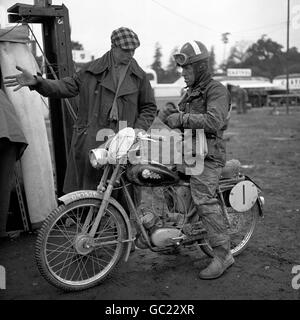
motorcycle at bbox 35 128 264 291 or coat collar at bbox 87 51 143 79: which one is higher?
coat collar at bbox 87 51 143 79

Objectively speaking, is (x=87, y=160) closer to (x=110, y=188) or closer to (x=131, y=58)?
(x=110, y=188)

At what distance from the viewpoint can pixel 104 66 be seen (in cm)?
395

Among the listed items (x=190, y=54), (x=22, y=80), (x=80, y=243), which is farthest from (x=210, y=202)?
(x=22, y=80)

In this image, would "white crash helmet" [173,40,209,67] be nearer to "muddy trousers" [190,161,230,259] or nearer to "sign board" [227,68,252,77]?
"muddy trousers" [190,161,230,259]

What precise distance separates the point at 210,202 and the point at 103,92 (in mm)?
1379

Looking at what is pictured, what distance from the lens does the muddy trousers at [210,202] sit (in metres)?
3.67

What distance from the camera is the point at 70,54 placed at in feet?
16.1

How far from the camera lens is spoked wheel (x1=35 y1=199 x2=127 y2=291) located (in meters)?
3.30

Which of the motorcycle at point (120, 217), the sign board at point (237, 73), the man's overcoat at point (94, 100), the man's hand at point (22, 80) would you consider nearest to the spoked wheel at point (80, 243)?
the motorcycle at point (120, 217)

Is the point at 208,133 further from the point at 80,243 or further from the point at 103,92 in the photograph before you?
the point at 80,243

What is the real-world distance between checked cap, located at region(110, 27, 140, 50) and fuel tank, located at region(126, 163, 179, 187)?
1107 mm

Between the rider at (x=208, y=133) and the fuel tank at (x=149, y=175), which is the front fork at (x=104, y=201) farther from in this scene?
the rider at (x=208, y=133)

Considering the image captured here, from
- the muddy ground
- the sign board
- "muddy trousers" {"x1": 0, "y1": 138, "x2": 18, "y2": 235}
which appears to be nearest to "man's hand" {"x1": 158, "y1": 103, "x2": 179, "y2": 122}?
the muddy ground

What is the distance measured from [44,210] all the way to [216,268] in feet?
7.11
